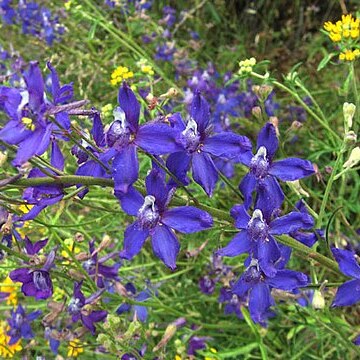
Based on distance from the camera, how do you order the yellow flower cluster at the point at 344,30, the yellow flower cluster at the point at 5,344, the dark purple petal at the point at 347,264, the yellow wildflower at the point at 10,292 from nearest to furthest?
the dark purple petal at the point at 347,264, the yellow flower cluster at the point at 344,30, the yellow flower cluster at the point at 5,344, the yellow wildflower at the point at 10,292

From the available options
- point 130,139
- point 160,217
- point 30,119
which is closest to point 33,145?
point 30,119

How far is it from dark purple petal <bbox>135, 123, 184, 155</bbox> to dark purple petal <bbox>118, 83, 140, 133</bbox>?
2 cm

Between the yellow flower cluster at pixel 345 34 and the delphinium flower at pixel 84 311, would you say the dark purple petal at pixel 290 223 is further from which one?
the yellow flower cluster at pixel 345 34

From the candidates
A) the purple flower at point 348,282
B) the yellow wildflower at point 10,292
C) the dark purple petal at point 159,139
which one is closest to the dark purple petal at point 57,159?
the dark purple petal at point 159,139

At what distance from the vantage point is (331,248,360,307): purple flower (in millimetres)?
1393

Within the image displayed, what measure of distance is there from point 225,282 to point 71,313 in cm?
60

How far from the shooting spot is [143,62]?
2.37 meters

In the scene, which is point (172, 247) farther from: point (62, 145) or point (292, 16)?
point (292, 16)

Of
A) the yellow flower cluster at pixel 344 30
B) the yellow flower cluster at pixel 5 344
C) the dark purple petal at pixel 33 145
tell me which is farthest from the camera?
the yellow flower cluster at pixel 5 344

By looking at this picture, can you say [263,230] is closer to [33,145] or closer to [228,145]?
[228,145]

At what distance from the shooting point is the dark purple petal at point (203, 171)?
1.23 meters

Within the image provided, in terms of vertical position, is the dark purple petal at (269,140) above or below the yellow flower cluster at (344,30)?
above

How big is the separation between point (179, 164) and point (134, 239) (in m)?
0.17

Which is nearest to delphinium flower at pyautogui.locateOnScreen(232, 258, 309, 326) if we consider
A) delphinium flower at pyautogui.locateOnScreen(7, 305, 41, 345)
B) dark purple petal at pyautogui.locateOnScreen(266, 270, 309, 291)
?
dark purple petal at pyautogui.locateOnScreen(266, 270, 309, 291)
